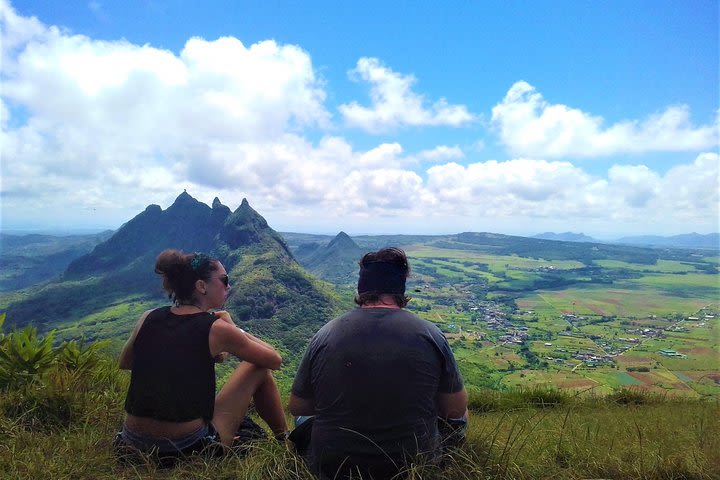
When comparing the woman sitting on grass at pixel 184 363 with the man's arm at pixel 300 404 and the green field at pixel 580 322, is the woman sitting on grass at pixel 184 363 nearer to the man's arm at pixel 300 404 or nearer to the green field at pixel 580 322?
the man's arm at pixel 300 404

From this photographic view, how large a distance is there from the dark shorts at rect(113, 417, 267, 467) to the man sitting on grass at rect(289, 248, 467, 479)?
84cm

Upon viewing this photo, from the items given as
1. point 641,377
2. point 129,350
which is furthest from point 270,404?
point 641,377

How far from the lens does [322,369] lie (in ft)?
7.91

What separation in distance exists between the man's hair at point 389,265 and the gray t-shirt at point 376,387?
0.17 meters

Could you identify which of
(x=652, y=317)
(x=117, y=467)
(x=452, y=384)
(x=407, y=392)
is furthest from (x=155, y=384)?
(x=652, y=317)

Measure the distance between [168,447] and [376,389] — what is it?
1.62m

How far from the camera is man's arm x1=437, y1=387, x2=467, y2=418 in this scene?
2581 mm

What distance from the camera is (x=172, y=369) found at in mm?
2742

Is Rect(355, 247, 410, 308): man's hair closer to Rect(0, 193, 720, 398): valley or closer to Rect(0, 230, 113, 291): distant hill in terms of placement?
Rect(0, 193, 720, 398): valley

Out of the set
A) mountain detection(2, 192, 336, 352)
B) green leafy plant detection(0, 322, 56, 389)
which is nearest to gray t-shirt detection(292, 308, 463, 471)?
green leafy plant detection(0, 322, 56, 389)

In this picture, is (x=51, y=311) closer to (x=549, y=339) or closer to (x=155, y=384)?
(x=549, y=339)

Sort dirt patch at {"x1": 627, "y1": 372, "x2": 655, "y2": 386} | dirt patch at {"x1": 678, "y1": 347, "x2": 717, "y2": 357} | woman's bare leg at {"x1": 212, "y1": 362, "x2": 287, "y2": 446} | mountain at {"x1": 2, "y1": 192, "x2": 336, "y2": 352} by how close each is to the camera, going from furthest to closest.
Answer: mountain at {"x1": 2, "y1": 192, "x2": 336, "y2": 352}
dirt patch at {"x1": 678, "y1": 347, "x2": 717, "y2": 357}
dirt patch at {"x1": 627, "y1": 372, "x2": 655, "y2": 386}
woman's bare leg at {"x1": 212, "y1": 362, "x2": 287, "y2": 446}

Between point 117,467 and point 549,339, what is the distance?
60.4m

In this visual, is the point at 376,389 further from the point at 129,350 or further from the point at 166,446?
the point at 129,350
